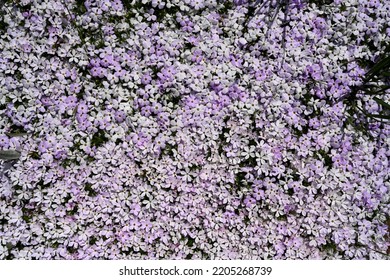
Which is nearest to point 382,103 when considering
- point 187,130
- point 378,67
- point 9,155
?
point 378,67

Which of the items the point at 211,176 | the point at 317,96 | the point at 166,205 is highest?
the point at 317,96

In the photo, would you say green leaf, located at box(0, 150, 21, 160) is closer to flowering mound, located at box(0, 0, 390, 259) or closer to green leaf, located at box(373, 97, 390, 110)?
flowering mound, located at box(0, 0, 390, 259)

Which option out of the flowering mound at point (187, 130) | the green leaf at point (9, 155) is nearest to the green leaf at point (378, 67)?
the flowering mound at point (187, 130)

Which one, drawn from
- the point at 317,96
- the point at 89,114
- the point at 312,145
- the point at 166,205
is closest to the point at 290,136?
the point at 312,145

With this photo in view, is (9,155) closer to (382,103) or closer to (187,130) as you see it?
(187,130)

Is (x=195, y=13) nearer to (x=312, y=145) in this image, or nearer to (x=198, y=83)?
(x=198, y=83)

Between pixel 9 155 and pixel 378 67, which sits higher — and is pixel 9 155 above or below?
below

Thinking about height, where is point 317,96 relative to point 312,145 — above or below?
above

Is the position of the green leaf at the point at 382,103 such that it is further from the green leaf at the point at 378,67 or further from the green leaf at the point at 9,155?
the green leaf at the point at 9,155
